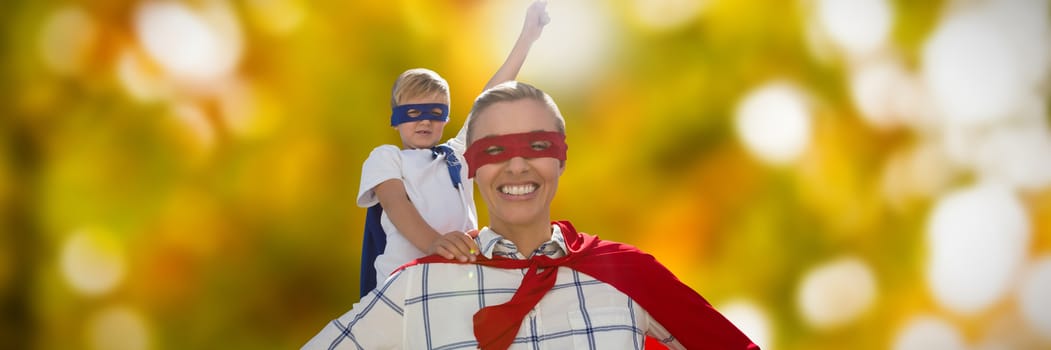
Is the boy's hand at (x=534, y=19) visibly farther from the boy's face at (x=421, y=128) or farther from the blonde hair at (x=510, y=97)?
the blonde hair at (x=510, y=97)

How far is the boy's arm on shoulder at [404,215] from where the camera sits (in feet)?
6.51

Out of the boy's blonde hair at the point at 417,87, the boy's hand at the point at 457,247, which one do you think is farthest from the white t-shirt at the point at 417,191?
the boy's hand at the point at 457,247

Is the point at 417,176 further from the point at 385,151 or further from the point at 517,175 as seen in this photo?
the point at 517,175

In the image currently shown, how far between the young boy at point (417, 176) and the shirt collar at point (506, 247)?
552mm

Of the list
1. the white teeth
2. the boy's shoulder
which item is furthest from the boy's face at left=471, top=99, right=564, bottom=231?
the boy's shoulder

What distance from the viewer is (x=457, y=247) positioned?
4.92ft

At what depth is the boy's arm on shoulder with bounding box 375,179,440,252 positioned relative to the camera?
1.98 meters

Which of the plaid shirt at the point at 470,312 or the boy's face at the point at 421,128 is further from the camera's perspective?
the boy's face at the point at 421,128

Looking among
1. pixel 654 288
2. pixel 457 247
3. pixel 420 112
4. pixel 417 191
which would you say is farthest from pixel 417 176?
pixel 654 288

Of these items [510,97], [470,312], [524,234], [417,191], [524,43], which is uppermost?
[524,43]

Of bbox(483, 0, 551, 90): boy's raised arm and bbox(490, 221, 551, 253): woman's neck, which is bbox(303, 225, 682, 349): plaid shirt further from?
bbox(483, 0, 551, 90): boy's raised arm

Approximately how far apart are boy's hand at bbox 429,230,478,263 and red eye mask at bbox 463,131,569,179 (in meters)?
0.09

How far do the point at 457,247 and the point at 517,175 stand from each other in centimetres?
13

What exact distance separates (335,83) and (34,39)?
1114 millimetres
